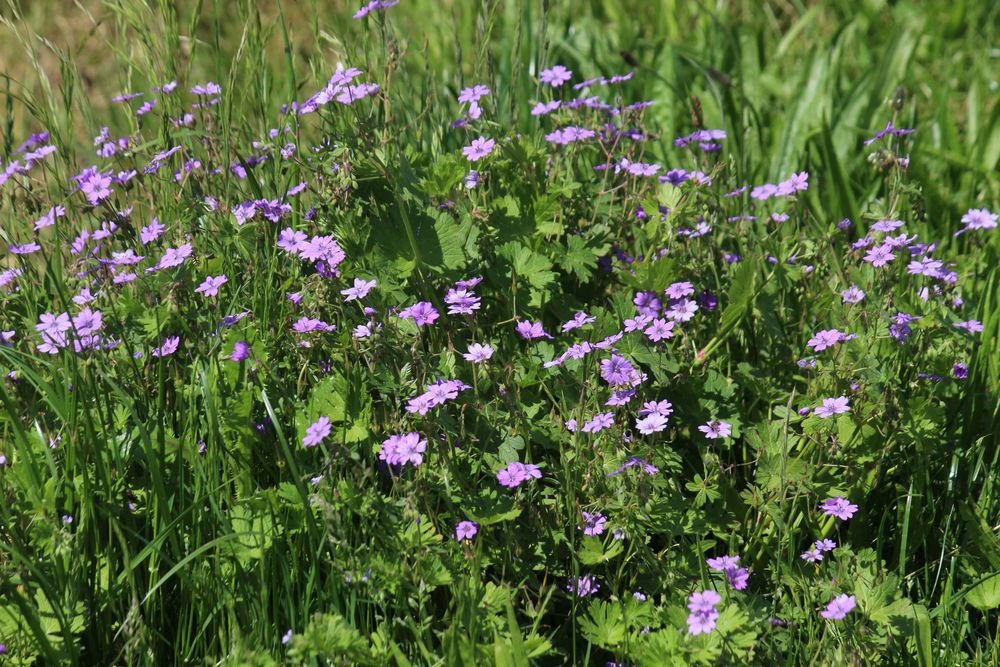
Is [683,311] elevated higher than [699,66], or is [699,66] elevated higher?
[699,66]

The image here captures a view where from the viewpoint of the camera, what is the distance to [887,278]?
208 centimetres

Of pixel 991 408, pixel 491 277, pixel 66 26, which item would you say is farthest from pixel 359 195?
pixel 66 26

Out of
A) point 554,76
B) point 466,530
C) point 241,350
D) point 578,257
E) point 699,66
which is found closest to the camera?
point 466,530

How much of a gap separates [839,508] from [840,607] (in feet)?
0.89

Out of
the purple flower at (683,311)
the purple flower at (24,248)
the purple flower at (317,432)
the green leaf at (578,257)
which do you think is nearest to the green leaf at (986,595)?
the purple flower at (683,311)

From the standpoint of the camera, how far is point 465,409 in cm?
200

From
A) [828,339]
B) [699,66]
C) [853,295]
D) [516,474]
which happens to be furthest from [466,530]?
[699,66]

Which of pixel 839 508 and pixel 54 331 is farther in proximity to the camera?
pixel 54 331

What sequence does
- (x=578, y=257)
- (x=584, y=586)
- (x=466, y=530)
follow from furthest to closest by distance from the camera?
(x=578, y=257) → (x=584, y=586) → (x=466, y=530)

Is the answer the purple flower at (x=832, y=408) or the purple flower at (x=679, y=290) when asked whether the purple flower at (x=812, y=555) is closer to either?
the purple flower at (x=832, y=408)

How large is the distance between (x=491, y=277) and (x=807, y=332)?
0.81 m

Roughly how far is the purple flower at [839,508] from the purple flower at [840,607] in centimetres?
22

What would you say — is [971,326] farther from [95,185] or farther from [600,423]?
[95,185]

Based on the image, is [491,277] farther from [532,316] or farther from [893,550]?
[893,550]
